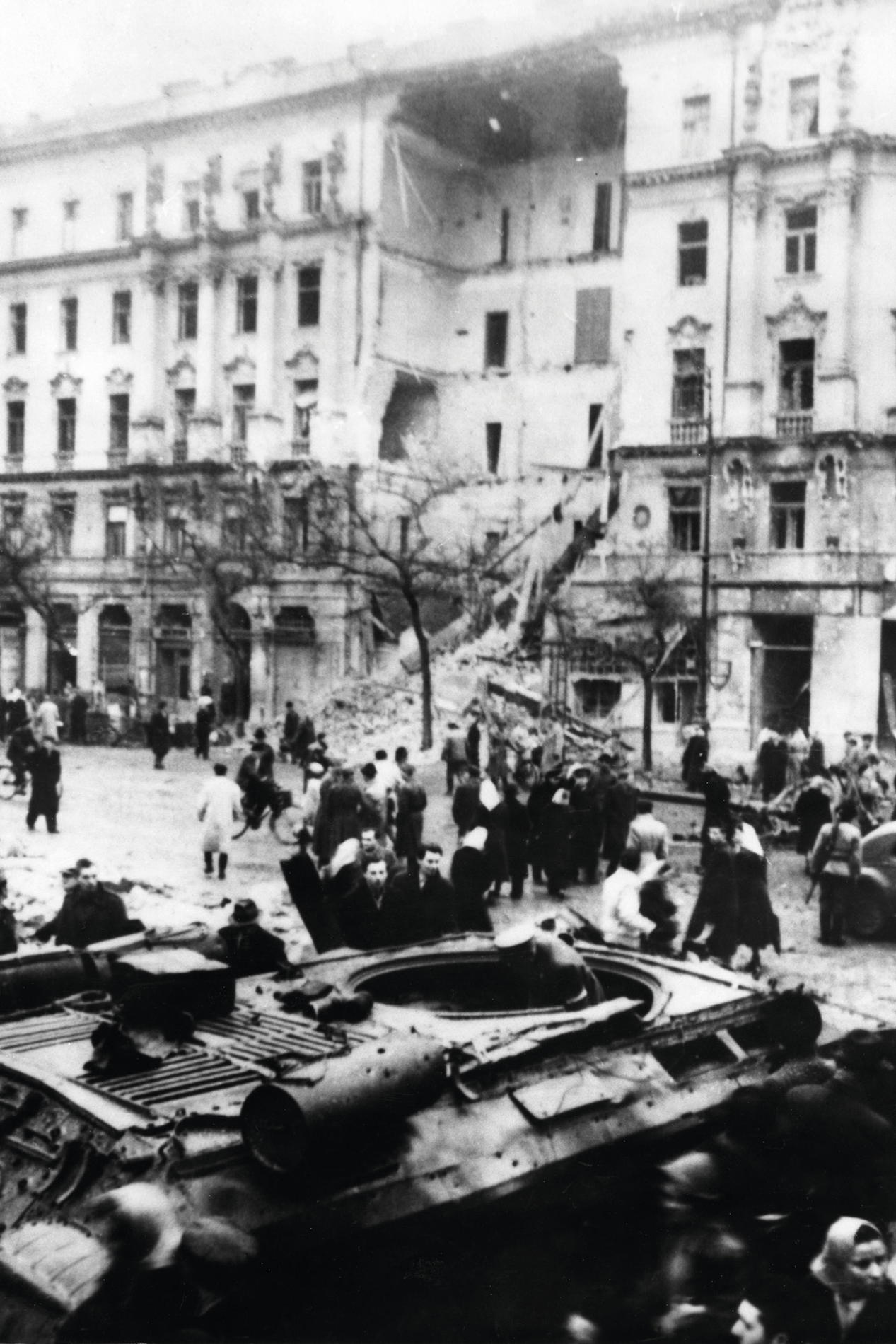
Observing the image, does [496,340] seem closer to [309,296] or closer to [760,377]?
[309,296]

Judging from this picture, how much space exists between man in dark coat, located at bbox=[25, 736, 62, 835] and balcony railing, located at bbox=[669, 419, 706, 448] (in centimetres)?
2218

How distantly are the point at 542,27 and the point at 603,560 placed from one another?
628 inches

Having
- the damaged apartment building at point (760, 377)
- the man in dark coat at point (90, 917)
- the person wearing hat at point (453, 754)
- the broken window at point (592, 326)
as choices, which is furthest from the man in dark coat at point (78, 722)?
the man in dark coat at point (90, 917)

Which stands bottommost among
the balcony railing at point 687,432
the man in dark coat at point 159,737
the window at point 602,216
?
the man in dark coat at point 159,737

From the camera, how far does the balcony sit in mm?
35562

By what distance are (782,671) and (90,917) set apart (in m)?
27.5

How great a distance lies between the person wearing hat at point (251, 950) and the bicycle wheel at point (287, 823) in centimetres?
1148

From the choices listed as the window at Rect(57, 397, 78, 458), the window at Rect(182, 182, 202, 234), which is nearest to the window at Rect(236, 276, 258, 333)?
the window at Rect(182, 182, 202, 234)

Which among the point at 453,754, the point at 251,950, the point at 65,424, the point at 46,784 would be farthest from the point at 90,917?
the point at 65,424

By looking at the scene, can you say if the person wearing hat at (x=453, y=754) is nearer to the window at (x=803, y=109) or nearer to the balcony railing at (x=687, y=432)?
the balcony railing at (x=687, y=432)

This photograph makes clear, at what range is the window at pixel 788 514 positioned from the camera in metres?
35.7

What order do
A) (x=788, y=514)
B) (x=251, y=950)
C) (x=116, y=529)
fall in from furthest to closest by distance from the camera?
(x=116, y=529), (x=788, y=514), (x=251, y=950)

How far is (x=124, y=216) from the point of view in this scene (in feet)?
157

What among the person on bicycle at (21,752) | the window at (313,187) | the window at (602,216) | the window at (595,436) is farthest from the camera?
the window at (602,216)
